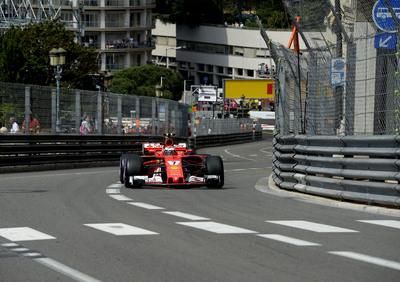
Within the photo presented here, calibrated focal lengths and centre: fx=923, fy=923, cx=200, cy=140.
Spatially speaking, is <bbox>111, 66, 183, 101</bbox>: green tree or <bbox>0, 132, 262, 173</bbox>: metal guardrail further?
<bbox>111, 66, 183, 101</bbox>: green tree

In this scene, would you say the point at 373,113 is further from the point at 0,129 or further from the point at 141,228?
the point at 0,129

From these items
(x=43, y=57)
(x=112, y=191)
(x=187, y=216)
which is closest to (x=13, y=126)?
(x=112, y=191)

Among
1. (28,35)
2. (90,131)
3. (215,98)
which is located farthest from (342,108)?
(215,98)

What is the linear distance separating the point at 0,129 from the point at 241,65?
104 m

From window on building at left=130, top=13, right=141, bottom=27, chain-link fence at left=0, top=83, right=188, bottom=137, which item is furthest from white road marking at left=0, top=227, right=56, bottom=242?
window on building at left=130, top=13, right=141, bottom=27

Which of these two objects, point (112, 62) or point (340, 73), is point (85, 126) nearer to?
point (340, 73)

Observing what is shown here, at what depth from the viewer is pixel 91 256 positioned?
793 cm

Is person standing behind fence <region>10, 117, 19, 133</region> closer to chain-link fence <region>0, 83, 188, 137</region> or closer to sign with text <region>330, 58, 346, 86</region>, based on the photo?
chain-link fence <region>0, 83, 188, 137</region>

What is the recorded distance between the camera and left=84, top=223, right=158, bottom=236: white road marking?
947 centimetres

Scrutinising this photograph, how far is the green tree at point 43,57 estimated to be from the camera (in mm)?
60781

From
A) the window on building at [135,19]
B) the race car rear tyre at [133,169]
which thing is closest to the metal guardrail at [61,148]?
the race car rear tyre at [133,169]

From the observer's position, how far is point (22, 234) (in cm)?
934

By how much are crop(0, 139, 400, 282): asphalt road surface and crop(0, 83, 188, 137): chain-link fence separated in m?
10.2

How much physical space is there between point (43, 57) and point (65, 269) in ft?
199
